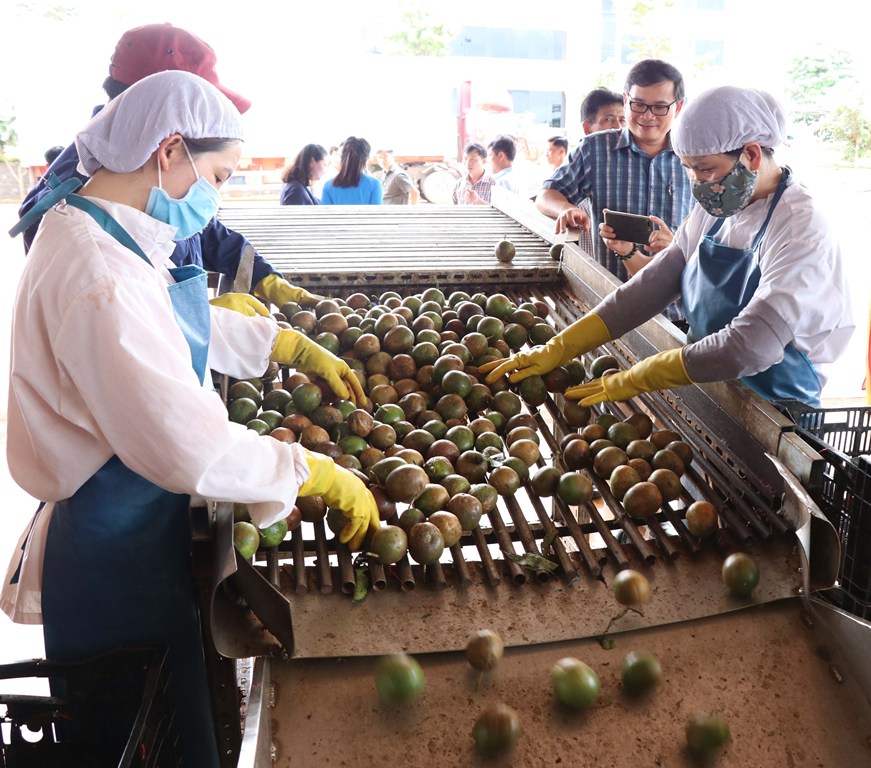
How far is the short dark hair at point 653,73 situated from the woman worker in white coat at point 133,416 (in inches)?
111

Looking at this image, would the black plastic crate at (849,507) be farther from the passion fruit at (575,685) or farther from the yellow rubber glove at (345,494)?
the yellow rubber glove at (345,494)

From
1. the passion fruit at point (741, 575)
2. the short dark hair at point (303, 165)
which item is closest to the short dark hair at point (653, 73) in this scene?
the passion fruit at point (741, 575)

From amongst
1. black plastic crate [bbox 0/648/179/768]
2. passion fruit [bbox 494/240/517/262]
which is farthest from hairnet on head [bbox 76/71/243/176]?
passion fruit [bbox 494/240/517/262]

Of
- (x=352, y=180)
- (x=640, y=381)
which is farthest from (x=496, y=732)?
(x=352, y=180)

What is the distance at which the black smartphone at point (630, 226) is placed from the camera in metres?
3.69

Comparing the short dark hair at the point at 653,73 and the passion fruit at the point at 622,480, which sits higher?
the short dark hair at the point at 653,73

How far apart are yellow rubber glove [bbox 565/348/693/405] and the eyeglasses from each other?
6.49ft

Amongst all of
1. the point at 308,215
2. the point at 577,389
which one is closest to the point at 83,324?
the point at 577,389

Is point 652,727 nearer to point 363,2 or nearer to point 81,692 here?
point 81,692

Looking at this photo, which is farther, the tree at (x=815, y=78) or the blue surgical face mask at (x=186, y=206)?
the tree at (x=815, y=78)

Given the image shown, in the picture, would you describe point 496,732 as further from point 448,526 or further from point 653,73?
point 653,73

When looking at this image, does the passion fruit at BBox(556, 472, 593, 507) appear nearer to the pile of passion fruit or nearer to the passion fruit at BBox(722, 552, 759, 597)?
the pile of passion fruit

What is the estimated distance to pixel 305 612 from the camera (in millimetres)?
1837

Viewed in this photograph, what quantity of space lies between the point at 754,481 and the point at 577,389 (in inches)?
30.0
